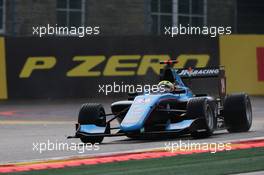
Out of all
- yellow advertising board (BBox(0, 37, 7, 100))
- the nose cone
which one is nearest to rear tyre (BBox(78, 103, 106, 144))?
the nose cone

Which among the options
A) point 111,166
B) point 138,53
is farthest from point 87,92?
point 111,166

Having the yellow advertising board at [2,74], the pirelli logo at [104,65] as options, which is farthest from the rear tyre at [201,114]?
the yellow advertising board at [2,74]

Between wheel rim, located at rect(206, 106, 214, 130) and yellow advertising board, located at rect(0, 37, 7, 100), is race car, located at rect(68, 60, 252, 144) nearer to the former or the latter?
wheel rim, located at rect(206, 106, 214, 130)

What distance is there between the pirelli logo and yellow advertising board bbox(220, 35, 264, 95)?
720 mm

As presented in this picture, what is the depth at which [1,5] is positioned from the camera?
28875 mm

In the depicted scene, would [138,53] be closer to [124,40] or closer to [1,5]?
[124,40]

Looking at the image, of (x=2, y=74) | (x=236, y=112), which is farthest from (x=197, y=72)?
(x=2, y=74)

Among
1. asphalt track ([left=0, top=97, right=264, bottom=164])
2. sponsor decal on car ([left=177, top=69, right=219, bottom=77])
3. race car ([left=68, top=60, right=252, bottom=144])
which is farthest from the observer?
sponsor decal on car ([left=177, top=69, right=219, bottom=77])

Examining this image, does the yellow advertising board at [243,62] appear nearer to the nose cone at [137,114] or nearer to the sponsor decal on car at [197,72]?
the sponsor decal on car at [197,72]

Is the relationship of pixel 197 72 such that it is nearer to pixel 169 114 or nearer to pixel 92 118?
pixel 169 114

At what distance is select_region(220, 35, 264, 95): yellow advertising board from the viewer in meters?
22.3

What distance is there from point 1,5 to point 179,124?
1746cm

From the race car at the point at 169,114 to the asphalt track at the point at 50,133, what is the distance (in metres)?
0.20

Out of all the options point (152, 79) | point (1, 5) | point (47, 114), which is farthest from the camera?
point (1, 5)
